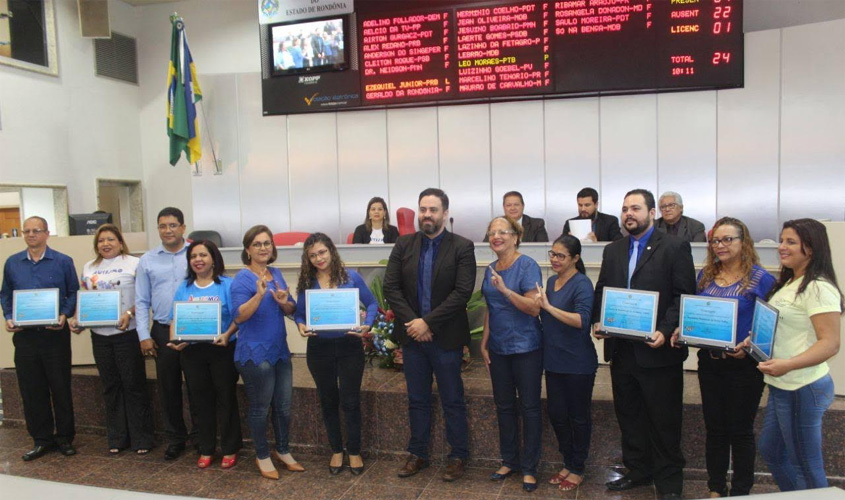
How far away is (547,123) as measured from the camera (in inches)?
274

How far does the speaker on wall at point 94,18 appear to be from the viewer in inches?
281

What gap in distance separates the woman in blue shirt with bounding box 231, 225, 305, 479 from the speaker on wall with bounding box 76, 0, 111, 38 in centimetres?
544

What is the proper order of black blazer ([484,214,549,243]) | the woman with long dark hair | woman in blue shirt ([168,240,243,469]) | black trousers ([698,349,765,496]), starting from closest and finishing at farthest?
the woman with long dark hair → black trousers ([698,349,765,496]) → woman in blue shirt ([168,240,243,469]) → black blazer ([484,214,549,243])

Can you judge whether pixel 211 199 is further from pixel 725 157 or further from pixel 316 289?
pixel 725 157

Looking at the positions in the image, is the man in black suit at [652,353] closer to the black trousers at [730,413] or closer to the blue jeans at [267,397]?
the black trousers at [730,413]

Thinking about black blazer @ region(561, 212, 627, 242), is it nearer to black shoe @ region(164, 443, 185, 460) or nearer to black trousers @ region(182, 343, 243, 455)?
black trousers @ region(182, 343, 243, 455)

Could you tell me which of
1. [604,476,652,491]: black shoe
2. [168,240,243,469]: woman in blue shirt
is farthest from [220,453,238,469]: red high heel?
[604,476,652,491]: black shoe

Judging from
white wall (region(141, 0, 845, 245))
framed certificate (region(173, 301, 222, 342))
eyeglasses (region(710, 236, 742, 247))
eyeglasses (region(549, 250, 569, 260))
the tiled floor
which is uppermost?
white wall (region(141, 0, 845, 245))

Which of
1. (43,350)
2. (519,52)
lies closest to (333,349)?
(43,350)

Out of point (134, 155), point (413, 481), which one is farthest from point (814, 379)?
point (134, 155)

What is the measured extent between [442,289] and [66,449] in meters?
2.70

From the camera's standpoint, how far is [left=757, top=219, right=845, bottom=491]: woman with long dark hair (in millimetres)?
2283

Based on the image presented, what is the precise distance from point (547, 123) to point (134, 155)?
570 centimetres

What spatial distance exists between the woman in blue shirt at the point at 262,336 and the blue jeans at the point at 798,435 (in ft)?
7.74
